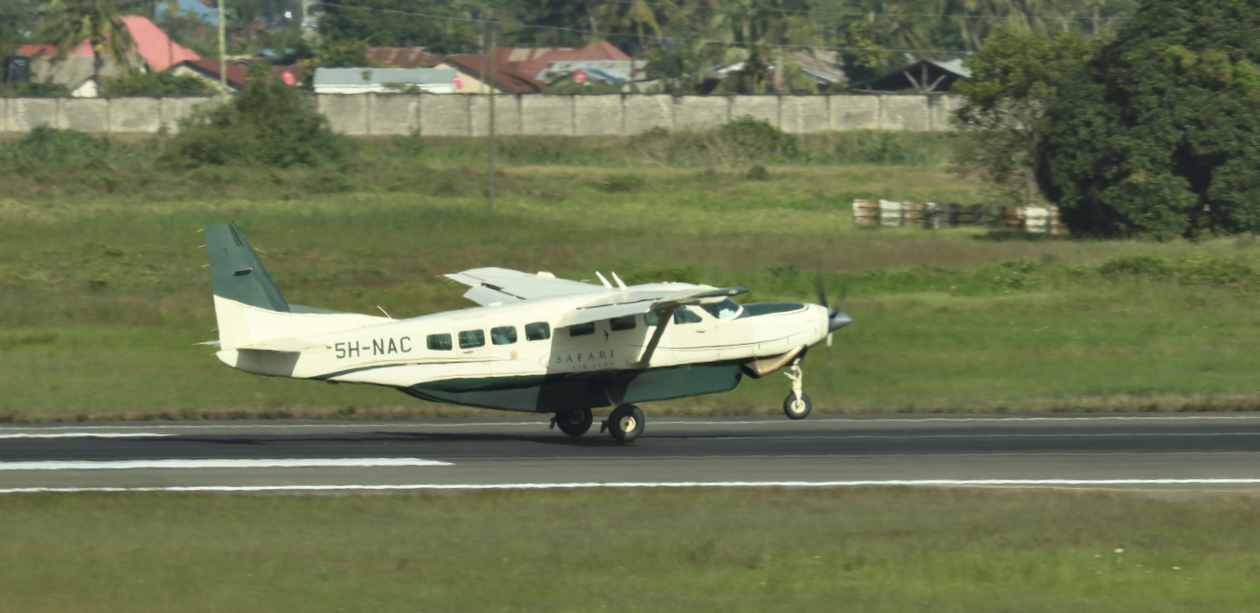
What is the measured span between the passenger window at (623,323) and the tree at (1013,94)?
38.9m

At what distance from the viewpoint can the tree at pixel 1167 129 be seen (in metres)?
49.3

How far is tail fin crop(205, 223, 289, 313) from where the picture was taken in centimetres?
2103

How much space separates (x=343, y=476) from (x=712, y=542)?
6.84m

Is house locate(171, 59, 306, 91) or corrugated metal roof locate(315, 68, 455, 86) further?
house locate(171, 59, 306, 91)

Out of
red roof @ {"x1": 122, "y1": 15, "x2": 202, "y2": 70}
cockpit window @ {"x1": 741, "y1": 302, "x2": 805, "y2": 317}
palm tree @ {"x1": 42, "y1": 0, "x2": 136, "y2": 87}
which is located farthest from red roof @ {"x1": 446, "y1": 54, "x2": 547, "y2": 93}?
cockpit window @ {"x1": 741, "y1": 302, "x2": 805, "y2": 317}

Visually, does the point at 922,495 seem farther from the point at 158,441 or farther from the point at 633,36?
the point at 633,36

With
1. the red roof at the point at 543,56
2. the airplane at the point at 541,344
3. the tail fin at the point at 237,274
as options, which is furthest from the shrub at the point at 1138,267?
the red roof at the point at 543,56

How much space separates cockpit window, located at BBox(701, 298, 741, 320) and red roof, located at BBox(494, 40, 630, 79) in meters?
103

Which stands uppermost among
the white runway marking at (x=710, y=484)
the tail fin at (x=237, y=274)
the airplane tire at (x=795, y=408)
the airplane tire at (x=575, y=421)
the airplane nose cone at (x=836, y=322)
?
the tail fin at (x=237, y=274)

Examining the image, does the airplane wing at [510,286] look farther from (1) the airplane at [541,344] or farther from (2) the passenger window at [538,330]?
(2) the passenger window at [538,330]

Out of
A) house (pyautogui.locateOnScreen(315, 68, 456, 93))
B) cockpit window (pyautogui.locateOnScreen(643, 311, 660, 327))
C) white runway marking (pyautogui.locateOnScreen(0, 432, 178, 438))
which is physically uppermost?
cockpit window (pyautogui.locateOnScreen(643, 311, 660, 327))

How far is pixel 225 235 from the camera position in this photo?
2128cm

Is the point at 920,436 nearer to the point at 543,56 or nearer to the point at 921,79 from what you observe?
the point at 921,79

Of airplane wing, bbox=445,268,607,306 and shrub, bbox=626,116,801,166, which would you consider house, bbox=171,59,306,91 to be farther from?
airplane wing, bbox=445,268,607,306
